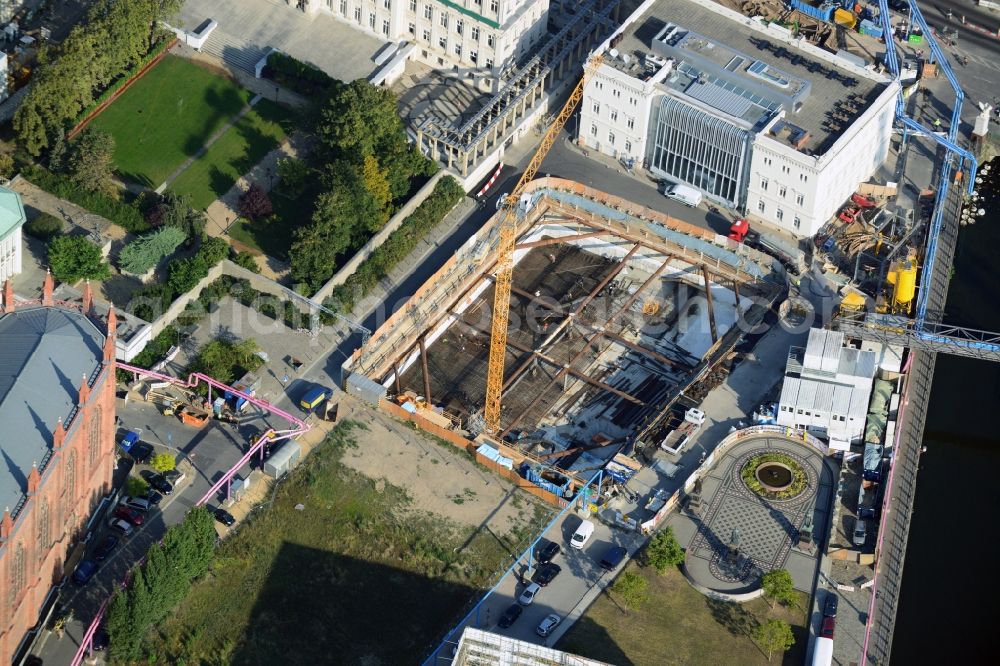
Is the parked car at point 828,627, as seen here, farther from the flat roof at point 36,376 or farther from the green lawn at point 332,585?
the flat roof at point 36,376

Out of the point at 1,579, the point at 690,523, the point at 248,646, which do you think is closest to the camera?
the point at 1,579

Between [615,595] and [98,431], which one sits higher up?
[98,431]

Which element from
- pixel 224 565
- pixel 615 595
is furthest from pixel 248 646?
pixel 615 595

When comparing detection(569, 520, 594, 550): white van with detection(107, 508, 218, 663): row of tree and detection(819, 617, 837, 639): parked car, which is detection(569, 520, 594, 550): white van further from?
detection(107, 508, 218, 663): row of tree

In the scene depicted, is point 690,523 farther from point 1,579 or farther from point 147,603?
point 1,579

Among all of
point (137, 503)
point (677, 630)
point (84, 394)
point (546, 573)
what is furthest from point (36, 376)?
point (677, 630)

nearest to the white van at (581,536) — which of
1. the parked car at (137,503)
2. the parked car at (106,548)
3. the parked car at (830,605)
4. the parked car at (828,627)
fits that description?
the parked car at (830,605)

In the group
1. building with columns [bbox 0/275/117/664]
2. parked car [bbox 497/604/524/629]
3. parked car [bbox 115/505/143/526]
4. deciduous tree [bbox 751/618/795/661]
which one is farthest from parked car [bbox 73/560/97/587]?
deciduous tree [bbox 751/618/795/661]
